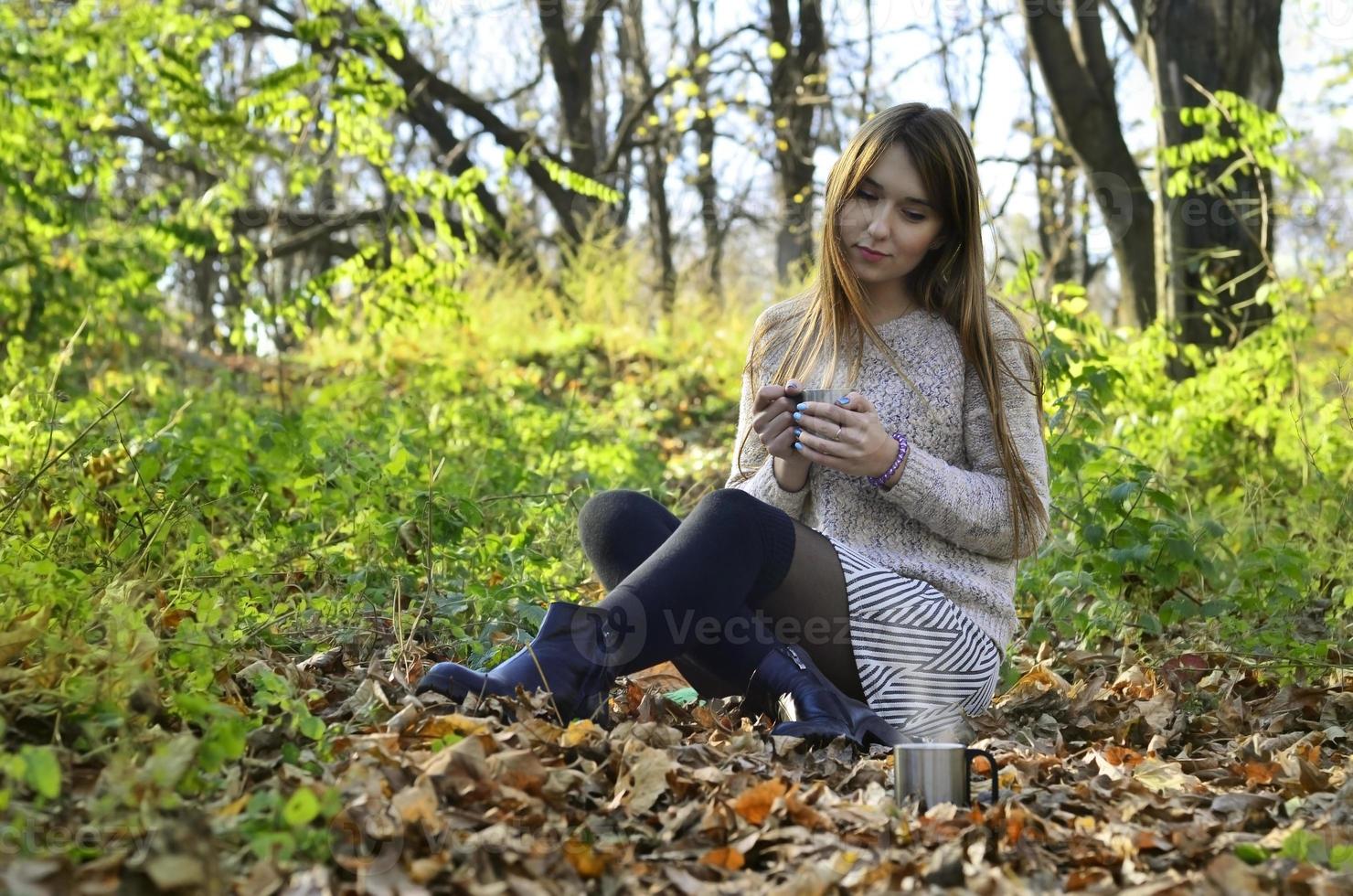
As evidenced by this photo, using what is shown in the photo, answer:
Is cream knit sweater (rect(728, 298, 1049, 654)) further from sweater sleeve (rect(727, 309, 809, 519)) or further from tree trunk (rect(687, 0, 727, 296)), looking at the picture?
tree trunk (rect(687, 0, 727, 296))

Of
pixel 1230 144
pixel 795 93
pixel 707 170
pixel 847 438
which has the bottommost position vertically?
pixel 847 438

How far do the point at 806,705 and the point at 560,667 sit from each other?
0.54 meters

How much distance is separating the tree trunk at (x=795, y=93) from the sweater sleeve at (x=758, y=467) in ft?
28.1

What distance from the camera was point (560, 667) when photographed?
2385 millimetres

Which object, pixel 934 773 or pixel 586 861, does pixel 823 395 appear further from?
pixel 586 861

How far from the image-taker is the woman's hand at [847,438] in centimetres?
266

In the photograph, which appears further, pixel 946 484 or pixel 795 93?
pixel 795 93

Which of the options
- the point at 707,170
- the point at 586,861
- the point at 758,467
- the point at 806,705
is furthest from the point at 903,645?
the point at 707,170

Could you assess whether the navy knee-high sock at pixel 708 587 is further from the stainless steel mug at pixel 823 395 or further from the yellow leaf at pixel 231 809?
the yellow leaf at pixel 231 809

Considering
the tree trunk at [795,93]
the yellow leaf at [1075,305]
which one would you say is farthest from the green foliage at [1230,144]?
the tree trunk at [795,93]

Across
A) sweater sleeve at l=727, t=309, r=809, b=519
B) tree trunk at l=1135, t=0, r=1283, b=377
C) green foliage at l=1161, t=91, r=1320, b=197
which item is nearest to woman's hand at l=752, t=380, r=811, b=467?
sweater sleeve at l=727, t=309, r=809, b=519

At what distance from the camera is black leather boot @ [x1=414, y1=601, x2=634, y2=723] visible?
2.37 m

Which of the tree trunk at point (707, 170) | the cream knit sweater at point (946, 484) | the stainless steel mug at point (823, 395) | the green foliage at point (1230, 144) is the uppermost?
the tree trunk at point (707, 170)

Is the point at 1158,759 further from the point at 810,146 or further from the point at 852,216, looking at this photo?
the point at 810,146
